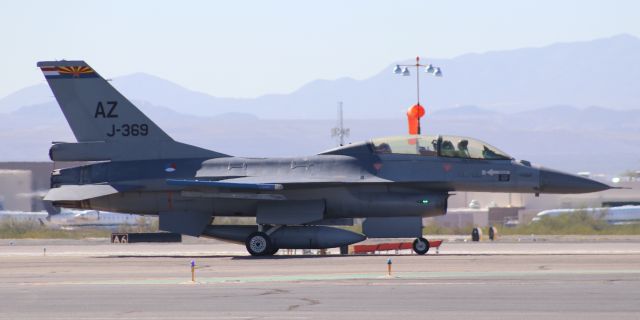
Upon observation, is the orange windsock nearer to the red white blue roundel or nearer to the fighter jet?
the fighter jet

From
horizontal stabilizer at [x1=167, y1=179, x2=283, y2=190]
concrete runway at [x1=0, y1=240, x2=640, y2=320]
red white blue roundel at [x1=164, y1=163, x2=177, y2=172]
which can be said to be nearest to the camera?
concrete runway at [x1=0, y1=240, x2=640, y2=320]

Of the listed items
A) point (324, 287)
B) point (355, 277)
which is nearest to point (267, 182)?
point (355, 277)

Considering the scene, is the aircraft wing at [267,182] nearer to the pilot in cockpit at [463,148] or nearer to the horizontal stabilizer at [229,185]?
the horizontal stabilizer at [229,185]

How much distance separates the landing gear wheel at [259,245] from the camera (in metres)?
28.1

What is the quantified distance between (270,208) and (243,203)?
0.79 metres

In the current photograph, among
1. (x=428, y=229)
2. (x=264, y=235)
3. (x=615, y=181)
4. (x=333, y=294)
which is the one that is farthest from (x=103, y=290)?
(x=615, y=181)

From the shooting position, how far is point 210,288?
19859 mm

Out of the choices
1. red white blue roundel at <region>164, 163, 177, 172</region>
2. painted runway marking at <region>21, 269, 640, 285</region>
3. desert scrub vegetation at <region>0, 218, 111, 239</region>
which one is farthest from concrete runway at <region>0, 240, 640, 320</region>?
desert scrub vegetation at <region>0, 218, 111, 239</region>

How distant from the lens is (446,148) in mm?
28031

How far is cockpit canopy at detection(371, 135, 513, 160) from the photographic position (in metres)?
27.9

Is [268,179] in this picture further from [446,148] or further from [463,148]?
[463,148]

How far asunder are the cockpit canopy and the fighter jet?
24 millimetres

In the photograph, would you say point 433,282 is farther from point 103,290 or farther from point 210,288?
point 103,290

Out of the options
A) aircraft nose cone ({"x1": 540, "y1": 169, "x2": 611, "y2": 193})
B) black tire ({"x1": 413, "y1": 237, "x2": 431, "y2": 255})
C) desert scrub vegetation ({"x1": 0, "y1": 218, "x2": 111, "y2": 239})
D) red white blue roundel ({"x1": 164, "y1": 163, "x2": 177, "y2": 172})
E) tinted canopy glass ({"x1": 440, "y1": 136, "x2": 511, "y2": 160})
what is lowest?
black tire ({"x1": 413, "y1": 237, "x2": 431, "y2": 255})
